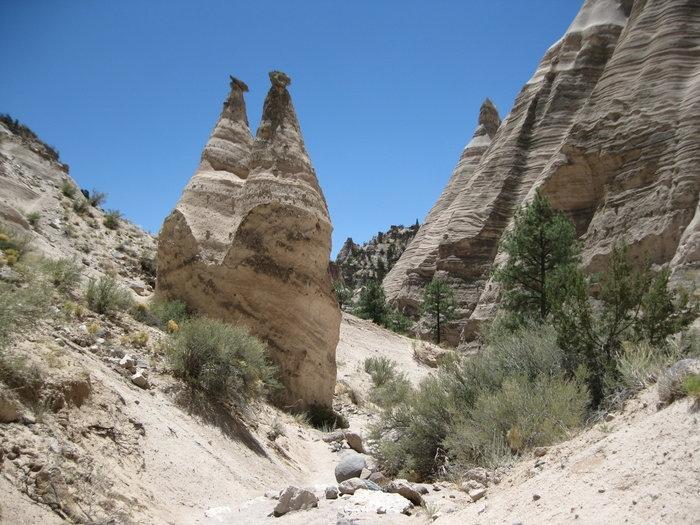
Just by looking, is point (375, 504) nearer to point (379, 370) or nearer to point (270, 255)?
point (270, 255)

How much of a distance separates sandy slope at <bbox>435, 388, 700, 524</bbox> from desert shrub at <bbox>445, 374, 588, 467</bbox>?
876 mm

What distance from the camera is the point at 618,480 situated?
4.09 m

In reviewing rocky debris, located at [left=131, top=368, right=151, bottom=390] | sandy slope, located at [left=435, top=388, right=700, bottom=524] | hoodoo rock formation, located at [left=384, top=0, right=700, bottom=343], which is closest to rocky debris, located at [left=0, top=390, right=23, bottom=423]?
rocky debris, located at [left=131, top=368, right=151, bottom=390]

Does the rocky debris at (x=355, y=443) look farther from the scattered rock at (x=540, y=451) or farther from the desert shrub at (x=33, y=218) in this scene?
the desert shrub at (x=33, y=218)

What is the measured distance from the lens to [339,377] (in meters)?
18.7

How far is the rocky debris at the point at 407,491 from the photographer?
5.77m

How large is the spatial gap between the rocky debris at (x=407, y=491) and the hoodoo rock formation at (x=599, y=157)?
1561 cm

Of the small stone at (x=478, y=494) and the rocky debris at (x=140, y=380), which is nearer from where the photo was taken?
the small stone at (x=478, y=494)

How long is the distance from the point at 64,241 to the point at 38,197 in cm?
328

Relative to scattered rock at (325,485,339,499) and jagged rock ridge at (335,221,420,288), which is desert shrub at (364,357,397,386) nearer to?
scattered rock at (325,485,339,499)

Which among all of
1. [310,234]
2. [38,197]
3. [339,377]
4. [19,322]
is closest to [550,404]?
[19,322]

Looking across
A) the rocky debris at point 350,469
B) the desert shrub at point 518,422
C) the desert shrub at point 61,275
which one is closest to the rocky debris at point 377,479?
the rocky debris at point 350,469

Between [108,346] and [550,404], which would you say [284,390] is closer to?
[108,346]

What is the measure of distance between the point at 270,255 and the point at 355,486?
21.1 feet
